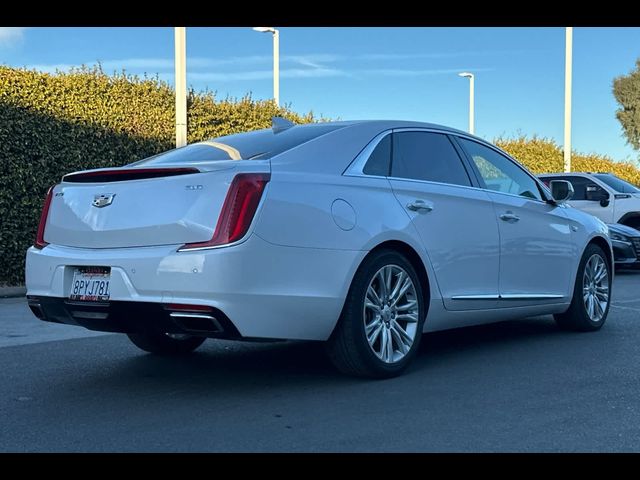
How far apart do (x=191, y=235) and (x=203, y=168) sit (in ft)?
1.33

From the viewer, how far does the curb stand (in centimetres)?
1039

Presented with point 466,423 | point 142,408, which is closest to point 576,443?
point 466,423

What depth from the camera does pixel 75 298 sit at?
Result: 15.0ft

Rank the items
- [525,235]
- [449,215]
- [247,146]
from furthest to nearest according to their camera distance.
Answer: [525,235] → [449,215] → [247,146]

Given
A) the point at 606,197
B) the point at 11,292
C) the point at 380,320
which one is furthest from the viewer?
the point at 606,197

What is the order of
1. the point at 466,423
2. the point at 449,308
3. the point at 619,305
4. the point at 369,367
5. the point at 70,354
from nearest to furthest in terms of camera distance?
1. the point at 466,423
2. the point at 369,367
3. the point at 449,308
4. the point at 70,354
5. the point at 619,305

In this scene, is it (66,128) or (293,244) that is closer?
(293,244)

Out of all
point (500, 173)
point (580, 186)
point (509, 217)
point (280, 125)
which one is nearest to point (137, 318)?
point (280, 125)

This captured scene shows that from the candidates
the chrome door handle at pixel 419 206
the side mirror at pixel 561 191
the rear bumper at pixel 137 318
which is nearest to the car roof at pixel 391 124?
the chrome door handle at pixel 419 206

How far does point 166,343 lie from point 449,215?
7.14 feet

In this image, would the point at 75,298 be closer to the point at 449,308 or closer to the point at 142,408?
the point at 142,408

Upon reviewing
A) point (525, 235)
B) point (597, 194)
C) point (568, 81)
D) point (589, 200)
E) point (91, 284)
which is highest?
point (568, 81)

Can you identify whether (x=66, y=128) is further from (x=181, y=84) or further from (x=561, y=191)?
(x=561, y=191)

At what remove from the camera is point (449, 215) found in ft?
18.1
